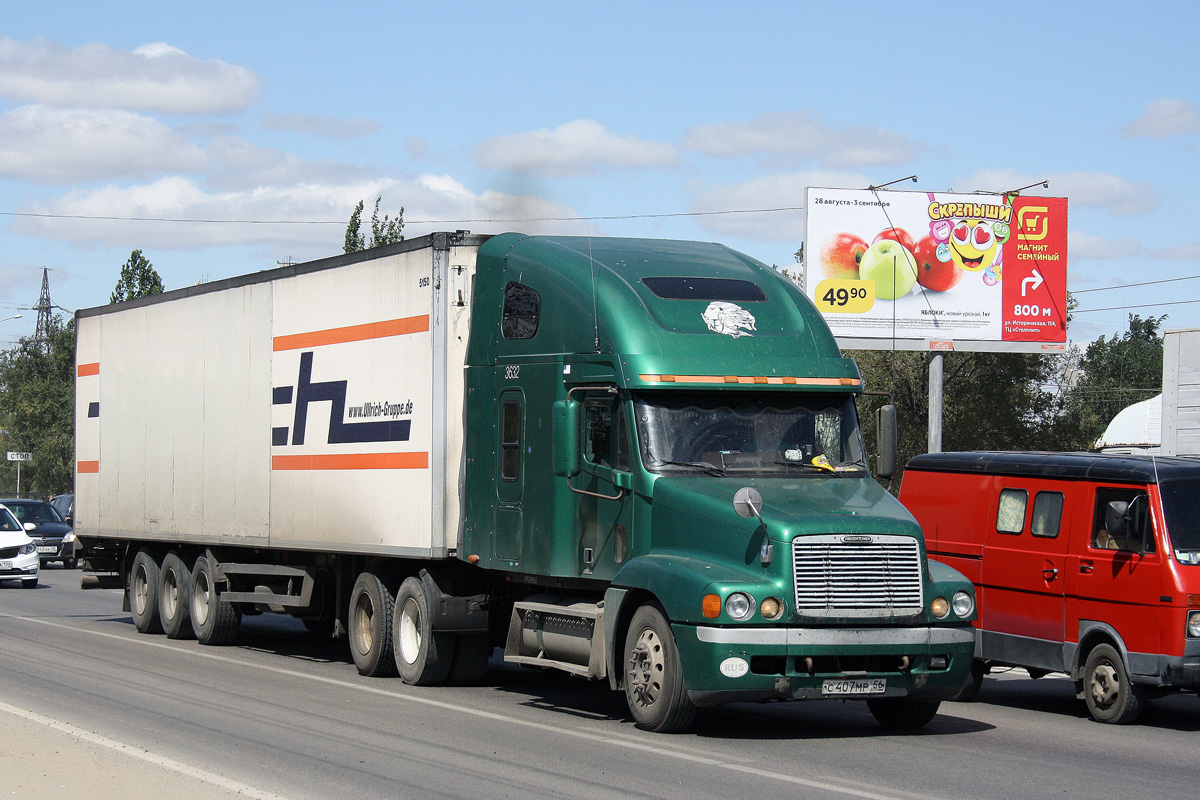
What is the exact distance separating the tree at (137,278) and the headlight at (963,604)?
75.3m

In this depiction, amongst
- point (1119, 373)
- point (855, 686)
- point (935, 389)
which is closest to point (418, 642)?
point (855, 686)

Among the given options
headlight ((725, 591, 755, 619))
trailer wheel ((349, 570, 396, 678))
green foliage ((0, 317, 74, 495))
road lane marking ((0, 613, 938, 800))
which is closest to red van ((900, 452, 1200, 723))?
headlight ((725, 591, 755, 619))

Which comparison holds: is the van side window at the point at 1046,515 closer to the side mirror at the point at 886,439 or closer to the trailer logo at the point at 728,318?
the side mirror at the point at 886,439

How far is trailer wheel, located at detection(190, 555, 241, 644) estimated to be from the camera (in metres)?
18.6

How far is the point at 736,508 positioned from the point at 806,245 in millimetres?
24082

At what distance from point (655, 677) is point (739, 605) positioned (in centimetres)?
102

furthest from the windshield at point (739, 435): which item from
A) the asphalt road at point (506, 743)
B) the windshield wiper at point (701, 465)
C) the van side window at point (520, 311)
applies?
the asphalt road at point (506, 743)

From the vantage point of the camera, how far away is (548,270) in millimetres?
12953

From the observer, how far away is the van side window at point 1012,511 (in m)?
13.7

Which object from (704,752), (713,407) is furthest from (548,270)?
(704,752)

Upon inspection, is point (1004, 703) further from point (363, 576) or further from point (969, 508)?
point (363, 576)

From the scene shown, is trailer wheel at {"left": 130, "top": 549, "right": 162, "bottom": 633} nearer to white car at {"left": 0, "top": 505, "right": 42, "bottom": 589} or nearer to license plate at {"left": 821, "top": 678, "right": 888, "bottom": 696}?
white car at {"left": 0, "top": 505, "right": 42, "bottom": 589}

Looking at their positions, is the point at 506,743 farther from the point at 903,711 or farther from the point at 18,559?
the point at 18,559

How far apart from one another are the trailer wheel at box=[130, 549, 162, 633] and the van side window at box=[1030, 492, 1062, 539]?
12.1 m
